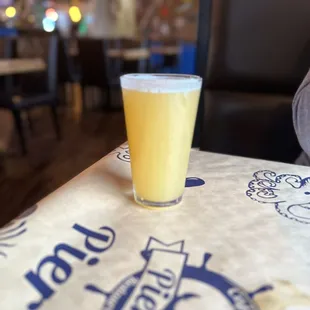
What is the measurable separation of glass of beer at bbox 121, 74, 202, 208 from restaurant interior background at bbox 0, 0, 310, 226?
16 centimetres

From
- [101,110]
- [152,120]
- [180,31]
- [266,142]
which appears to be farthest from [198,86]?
[180,31]

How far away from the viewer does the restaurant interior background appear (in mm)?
1105

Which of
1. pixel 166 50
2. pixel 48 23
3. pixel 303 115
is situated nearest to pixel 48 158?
pixel 303 115

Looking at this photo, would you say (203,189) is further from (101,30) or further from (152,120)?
(101,30)

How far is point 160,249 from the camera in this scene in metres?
0.38

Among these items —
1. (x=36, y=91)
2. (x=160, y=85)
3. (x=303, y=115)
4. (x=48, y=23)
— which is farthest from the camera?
(x=48, y=23)

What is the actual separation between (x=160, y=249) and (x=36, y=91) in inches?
Answer: 113

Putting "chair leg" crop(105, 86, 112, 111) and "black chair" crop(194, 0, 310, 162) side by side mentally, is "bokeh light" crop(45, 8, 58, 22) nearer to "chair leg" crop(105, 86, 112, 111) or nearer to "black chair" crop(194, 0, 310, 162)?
"chair leg" crop(105, 86, 112, 111)

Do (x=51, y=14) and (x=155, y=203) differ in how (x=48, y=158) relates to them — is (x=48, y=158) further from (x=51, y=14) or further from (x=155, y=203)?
(x=51, y=14)

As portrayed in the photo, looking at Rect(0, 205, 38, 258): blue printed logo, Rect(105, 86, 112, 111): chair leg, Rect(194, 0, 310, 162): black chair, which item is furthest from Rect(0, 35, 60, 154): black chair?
Rect(0, 205, 38, 258): blue printed logo

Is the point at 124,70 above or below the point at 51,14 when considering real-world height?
below

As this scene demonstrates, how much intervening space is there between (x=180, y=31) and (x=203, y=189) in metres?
6.18

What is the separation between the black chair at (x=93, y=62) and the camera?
409 cm

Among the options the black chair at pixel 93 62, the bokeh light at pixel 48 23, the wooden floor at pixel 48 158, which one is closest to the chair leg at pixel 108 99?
the black chair at pixel 93 62
